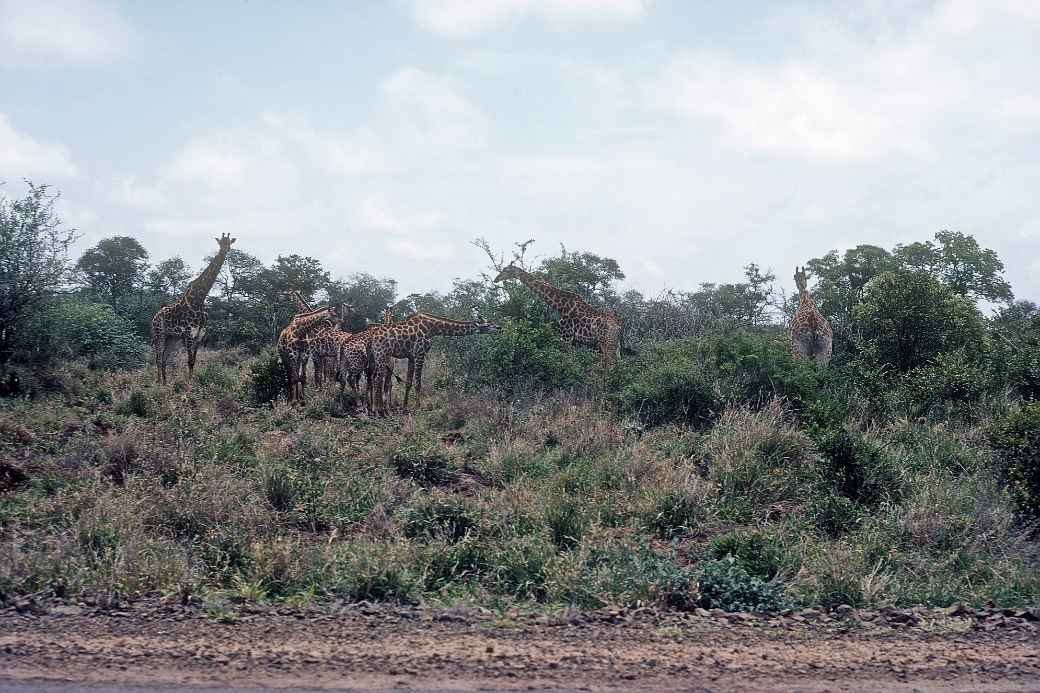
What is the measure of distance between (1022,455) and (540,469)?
504cm

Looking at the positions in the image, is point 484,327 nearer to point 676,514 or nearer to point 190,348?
point 190,348

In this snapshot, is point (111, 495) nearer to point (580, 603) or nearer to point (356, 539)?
point (356, 539)

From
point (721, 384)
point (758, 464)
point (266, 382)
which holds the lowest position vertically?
point (758, 464)

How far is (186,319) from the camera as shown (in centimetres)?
1658

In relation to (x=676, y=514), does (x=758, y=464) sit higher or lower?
higher

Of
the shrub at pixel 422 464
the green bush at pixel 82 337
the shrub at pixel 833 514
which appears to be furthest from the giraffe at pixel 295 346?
the shrub at pixel 833 514

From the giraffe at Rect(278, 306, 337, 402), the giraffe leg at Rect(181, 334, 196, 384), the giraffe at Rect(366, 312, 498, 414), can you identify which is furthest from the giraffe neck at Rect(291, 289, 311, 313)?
the giraffe at Rect(366, 312, 498, 414)

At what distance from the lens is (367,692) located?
490cm

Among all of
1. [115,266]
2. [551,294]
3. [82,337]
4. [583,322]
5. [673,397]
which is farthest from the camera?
[115,266]

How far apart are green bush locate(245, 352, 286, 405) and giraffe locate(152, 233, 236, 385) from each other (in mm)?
1639

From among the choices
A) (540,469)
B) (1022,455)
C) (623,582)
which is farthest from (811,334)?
(623,582)

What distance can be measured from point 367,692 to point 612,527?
3.93m

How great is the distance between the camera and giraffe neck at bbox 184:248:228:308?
16.7 m

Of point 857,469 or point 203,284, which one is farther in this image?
point 203,284
